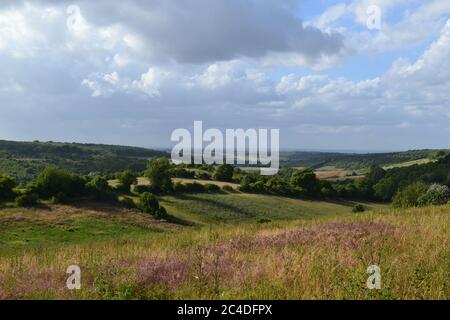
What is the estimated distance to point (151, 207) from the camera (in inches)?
3376

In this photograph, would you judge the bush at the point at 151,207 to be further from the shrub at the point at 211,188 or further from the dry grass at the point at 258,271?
the dry grass at the point at 258,271

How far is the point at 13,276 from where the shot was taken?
27.1 feet

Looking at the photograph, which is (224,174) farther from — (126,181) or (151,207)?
(151,207)

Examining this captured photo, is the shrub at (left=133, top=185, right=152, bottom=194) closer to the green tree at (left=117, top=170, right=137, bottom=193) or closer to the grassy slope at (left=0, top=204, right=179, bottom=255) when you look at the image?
the green tree at (left=117, top=170, right=137, bottom=193)

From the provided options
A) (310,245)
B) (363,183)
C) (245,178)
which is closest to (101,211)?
(245,178)

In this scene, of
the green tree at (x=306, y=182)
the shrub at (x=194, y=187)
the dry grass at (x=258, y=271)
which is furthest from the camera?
the green tree at (x=306, y=182)

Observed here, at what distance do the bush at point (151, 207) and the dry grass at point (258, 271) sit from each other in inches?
2888

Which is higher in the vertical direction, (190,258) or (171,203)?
(190,258)

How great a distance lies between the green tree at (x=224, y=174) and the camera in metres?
131

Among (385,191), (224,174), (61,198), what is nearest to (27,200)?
(61,198)

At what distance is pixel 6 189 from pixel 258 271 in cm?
8155

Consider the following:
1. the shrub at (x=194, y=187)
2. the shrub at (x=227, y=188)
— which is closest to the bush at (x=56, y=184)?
the shrub at (x=194, y=187)
